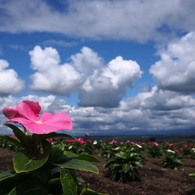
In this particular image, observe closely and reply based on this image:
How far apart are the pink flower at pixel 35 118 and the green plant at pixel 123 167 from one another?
473 centimetres

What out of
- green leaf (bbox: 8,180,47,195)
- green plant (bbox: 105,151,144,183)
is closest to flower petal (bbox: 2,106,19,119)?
green leaf (bbox: 8,180,47,195)

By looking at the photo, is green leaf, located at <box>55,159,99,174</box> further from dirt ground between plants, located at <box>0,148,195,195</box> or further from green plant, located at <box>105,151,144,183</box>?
green plant, located at <box>105,151,144,183</box>

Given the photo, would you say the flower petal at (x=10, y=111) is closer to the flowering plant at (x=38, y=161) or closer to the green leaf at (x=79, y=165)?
the flowering plant at (x=38, y=161)

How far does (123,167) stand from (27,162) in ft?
16.0

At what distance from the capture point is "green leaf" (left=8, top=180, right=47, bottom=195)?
1251 mm

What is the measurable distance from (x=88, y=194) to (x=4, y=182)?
45cm

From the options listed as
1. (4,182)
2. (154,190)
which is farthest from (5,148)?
(4,182)

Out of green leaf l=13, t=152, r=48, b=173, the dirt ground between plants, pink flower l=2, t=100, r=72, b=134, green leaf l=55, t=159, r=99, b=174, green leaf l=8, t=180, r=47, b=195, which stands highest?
pink flower l=2, t=100, r=72, b=134

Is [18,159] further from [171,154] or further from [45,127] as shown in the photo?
[171,154]

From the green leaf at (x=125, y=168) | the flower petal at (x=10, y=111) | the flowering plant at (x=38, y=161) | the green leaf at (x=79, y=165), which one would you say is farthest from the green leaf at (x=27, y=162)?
the green leaf at (x=125, y=168)

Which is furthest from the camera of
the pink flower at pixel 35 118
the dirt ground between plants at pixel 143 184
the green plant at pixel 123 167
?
the green plant at pixel 123 167

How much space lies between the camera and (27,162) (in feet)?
4.17

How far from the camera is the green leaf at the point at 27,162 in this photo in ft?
3.98

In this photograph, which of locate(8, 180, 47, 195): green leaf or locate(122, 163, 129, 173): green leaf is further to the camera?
locate(122, 163, 129, 173): green leaf
